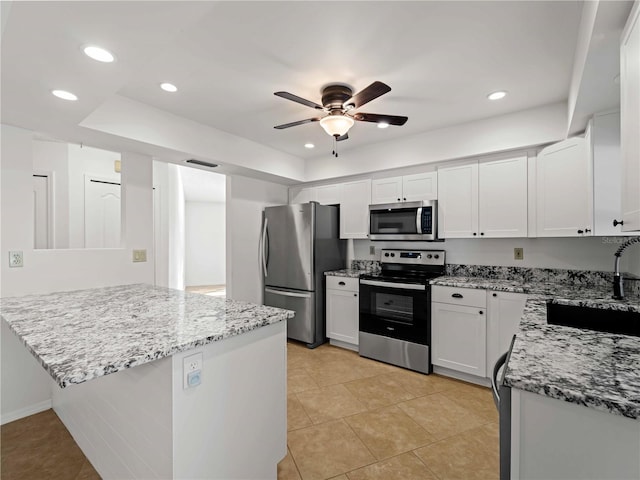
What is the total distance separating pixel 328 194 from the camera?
4.12 meters

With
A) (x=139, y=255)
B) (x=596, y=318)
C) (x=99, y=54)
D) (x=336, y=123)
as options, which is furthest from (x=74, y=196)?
(x=596, y=318)

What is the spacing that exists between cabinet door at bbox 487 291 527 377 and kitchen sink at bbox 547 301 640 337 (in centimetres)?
53

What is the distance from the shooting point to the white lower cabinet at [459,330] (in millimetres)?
2709

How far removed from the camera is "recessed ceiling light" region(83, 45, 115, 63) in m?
1.37

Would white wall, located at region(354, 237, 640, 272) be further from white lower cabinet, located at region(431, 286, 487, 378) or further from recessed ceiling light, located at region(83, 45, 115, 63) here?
recessed ceiling light, located at region(83, 45, 115, 63)

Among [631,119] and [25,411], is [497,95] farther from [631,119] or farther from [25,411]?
[25,411]

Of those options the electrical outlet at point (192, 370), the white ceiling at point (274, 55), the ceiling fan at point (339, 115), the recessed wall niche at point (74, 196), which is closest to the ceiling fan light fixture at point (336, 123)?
the ceiling fan at point (339, 115)

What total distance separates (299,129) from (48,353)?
106 inches

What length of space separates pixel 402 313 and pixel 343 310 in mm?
764

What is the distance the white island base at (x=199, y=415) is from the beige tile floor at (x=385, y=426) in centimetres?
42

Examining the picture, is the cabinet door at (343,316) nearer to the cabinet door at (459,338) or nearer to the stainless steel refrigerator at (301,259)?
the stainless steel refrigerator at (301,259)

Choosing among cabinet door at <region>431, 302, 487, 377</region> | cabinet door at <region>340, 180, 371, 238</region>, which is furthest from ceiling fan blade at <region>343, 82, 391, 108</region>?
cabinet door at <region>431, 302, 487, 377</region>

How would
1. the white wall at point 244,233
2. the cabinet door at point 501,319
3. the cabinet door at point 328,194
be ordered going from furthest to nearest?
1. the cabinet door at point 328,194
2. the white wall at point 244,233
3. the cabinet door at point 501,319

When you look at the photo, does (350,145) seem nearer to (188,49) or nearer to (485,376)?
(188,49)
